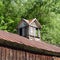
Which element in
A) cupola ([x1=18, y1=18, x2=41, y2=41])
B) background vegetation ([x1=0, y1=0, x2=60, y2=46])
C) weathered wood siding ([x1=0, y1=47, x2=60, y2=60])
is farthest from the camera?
background vegetation ([x1=0, y1=0, x2=60, y2=46])

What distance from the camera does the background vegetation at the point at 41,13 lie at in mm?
35272

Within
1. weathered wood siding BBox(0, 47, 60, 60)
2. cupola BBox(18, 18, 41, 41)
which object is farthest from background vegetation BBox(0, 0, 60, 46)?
weathered wood siding BBox(0, 47, 60, 60)

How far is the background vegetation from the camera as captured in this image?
116ft

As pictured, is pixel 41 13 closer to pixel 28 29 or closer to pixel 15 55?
pixel 28 29

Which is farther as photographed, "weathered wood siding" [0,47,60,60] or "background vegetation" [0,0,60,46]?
"background vegetation" [0,0,60,46]

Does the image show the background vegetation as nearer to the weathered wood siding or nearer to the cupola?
the cupola

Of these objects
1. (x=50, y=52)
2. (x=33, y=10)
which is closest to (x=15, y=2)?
(x=33, y=10)

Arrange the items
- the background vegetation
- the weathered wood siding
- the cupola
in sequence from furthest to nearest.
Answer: the background vegetation
the cupola
the weathered wood siding

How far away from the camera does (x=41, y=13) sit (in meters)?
37.3

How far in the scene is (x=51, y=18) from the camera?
37.2m

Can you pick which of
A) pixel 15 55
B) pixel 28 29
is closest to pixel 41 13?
pixel 28 29

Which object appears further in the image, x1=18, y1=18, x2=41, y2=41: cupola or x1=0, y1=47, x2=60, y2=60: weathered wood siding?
x1=18, y1=18, x2=41, y2=41: cupola

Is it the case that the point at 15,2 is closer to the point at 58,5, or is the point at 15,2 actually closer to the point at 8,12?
the point at 8,12

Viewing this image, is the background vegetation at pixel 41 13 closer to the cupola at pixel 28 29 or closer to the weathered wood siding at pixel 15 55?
the cupola at pixel 28 29
